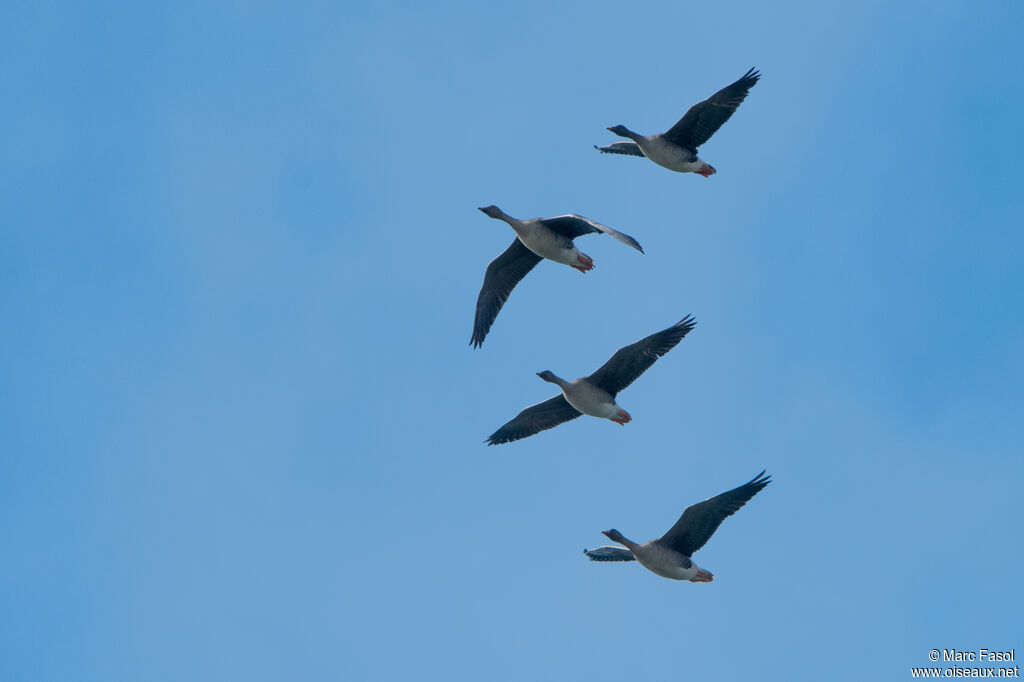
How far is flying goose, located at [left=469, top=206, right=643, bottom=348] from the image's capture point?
2169 cm

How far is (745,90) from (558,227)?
13.7 ft

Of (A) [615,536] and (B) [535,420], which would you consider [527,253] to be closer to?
(B) [535,420]

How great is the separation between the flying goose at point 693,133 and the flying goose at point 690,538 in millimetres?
6190

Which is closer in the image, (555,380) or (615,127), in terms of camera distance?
(555,380)

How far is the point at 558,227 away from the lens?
21953mm

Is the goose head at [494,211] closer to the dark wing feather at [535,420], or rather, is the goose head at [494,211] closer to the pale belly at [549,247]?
the pale belly at [549,247]

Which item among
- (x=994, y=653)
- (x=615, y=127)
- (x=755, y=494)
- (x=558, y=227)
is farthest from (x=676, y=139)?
(x=994, y=653)

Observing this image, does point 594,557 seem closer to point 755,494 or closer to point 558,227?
point 755,494

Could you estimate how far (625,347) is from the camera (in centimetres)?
2122

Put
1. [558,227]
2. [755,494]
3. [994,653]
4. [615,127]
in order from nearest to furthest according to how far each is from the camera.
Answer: [994,653] < [755,494] < [558,227] < [615,127]

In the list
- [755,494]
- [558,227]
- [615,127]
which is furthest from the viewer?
[615,127]

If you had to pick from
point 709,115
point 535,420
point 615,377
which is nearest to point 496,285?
point 535,420

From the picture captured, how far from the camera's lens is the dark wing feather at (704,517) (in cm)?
2033

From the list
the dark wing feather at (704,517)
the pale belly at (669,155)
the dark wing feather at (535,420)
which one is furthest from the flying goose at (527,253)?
the dark wing feather at (704,517)
